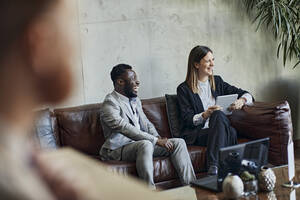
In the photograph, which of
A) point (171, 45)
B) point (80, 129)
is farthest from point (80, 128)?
point (171, 45)

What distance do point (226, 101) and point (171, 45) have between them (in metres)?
0.88

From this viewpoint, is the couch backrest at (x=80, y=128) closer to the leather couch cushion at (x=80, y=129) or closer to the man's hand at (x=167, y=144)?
the leather couch cushion at (x=80, y=129)

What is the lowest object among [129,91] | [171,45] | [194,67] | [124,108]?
[124,108]

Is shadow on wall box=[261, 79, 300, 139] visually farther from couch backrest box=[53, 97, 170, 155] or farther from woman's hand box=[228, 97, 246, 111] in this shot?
couch backrest box=[53, 97, 170, 155]

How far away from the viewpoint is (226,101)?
4.57 m

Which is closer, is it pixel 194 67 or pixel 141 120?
pixel 141 120

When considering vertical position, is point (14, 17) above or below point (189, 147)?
above

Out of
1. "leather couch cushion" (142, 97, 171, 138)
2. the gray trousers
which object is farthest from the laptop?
"leather couch cushion" (142, 97, 171, 138)

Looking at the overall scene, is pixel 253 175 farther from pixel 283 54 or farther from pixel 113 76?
pixel 283 54

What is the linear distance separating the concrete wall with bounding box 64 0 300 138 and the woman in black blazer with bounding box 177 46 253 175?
54 centimetres

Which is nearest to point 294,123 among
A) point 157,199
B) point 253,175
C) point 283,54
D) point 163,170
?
point 283,54

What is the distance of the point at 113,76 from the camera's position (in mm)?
4312

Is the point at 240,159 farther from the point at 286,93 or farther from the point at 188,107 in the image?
the point at 286,93

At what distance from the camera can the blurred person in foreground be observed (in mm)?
134
